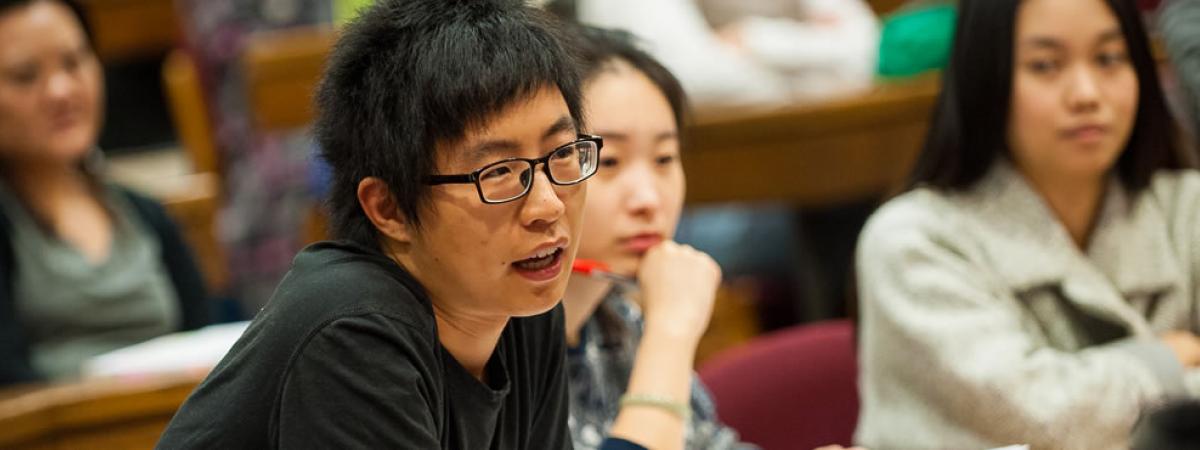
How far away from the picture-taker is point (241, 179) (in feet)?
12.9

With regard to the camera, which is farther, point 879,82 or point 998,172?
point 879,82

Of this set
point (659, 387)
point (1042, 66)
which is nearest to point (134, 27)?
point (1042, 66)

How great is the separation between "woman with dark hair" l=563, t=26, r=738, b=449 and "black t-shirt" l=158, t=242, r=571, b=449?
30cm

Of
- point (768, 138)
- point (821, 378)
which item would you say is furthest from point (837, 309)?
point (821, 378)

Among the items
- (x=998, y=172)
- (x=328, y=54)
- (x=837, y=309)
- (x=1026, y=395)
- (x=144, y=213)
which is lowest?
(x=837, y=309)

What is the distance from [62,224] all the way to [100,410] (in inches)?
33.8

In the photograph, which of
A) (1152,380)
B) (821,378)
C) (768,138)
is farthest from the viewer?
(768,138)

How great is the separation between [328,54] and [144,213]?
1799 millimetres

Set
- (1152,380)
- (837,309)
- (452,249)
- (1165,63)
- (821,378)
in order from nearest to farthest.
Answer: (452,249)
(1152,380)
(821,378)
(1165,63)
(837,309)

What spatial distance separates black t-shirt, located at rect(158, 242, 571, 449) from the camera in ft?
3.56

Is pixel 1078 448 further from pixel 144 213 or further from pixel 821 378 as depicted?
pixel 144 213

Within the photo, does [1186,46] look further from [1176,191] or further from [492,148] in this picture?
[492,148]

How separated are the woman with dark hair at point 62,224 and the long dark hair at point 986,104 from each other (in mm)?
1513

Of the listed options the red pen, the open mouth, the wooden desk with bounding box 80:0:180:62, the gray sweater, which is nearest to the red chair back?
the gray sweater
